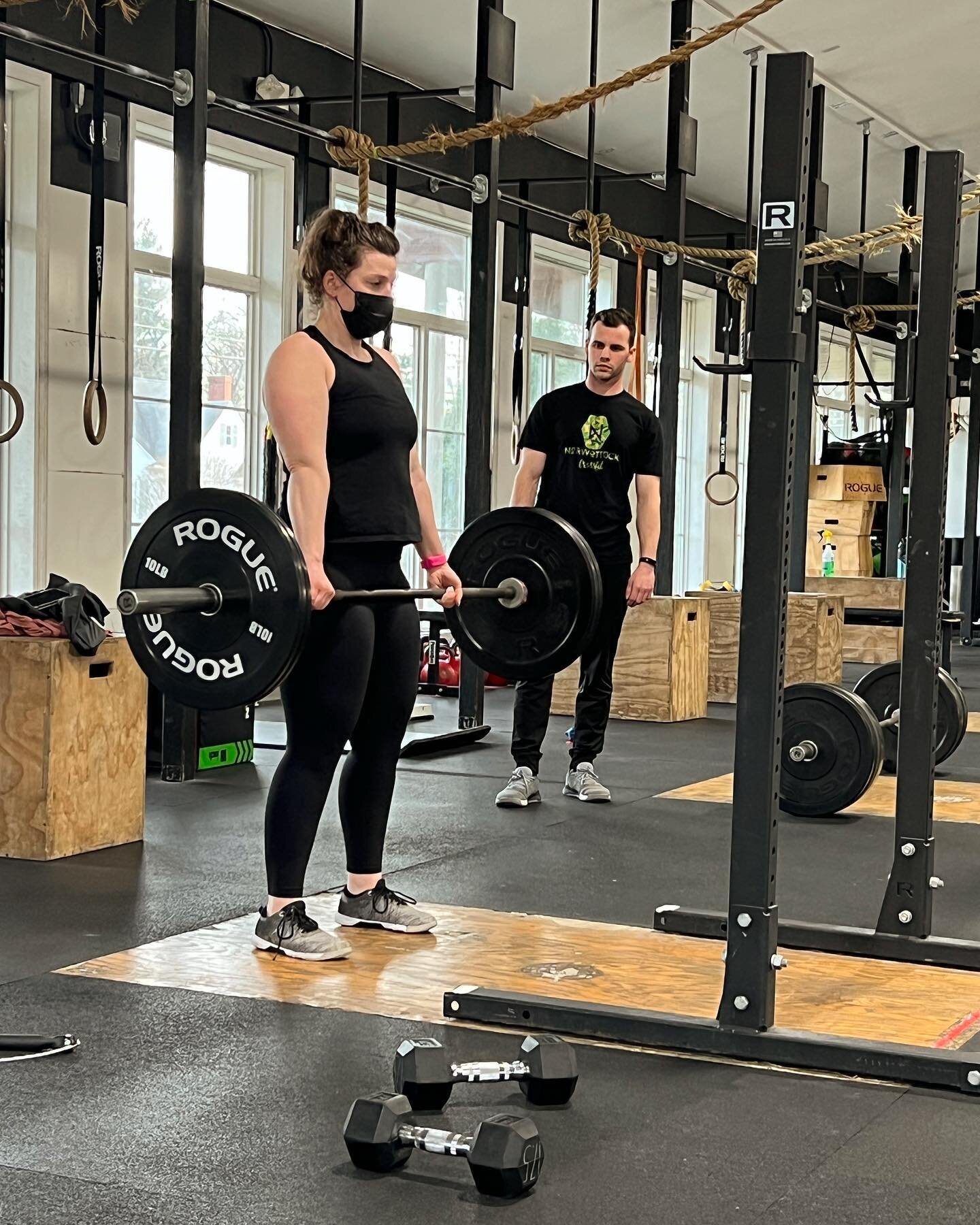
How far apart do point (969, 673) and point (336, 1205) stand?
8638mm

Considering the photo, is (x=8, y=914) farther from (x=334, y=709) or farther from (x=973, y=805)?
(x=973, y=805)

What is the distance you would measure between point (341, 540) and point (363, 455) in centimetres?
16

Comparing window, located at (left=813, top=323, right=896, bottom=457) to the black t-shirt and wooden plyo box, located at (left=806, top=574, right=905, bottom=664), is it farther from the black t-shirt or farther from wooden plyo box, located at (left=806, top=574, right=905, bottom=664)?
the black t-shirt

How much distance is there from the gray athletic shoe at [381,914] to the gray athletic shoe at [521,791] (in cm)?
151

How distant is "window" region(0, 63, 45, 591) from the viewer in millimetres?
6082

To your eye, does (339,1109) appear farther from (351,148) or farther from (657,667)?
(657,667)

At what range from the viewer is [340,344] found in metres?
2.77

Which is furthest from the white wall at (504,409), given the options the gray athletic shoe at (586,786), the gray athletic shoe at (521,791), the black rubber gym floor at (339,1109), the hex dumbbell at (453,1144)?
the hex dumbbell at (453,1144)

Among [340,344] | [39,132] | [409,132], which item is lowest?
[340,344]

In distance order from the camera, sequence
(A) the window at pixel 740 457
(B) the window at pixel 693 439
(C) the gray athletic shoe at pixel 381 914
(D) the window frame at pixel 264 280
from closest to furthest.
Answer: (C) the gray athletic shoe at pixel 381 914 < (D) the window frame at pixel 264 280 < (B) the window at pixel 693 439 < (A) the window at pixel 740 457

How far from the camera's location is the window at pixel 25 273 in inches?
239

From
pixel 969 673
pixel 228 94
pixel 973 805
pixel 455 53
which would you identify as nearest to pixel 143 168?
pixel 228 94

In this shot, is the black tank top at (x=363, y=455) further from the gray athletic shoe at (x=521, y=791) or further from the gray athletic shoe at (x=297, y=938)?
the gray athletic shoe at (x=521, y=791)

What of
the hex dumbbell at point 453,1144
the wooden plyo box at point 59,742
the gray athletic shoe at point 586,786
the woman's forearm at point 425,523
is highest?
the woman's forearm at point 425,523
